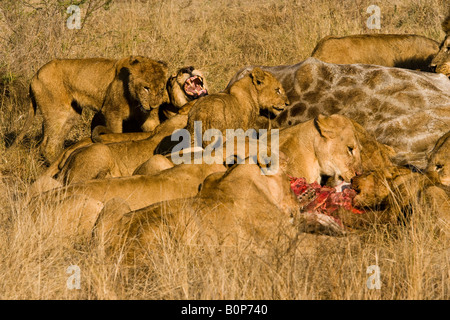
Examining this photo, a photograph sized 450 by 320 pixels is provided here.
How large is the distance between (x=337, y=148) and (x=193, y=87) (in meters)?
2.35

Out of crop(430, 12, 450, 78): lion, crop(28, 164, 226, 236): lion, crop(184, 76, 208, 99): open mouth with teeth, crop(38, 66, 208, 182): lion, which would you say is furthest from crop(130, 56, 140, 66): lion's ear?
crop(430, 12, 450, 78): lion

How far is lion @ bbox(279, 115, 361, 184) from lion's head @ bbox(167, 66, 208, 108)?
178 cm

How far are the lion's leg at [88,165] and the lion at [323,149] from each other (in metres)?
1.60

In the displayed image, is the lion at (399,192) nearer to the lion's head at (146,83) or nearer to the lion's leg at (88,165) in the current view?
the lion's leg at (88,165)

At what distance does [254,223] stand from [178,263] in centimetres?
74

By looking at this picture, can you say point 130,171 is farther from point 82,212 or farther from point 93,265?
point 93,265

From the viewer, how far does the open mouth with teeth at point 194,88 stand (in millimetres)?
8406

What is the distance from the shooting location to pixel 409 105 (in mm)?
8008

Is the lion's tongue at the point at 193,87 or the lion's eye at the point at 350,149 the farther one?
the lion's tongue at the point at 193,87

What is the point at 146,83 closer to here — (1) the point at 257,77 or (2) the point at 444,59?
(1) the point at 257,77

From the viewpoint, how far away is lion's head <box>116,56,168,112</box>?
27.4ft
